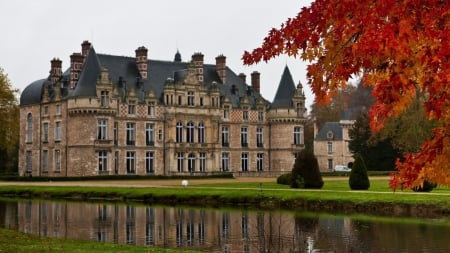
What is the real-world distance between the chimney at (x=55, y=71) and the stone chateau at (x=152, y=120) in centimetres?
7

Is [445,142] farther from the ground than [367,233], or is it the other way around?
[445,142]

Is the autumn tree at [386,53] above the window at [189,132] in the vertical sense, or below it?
below

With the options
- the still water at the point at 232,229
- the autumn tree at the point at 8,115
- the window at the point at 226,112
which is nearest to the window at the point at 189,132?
the window at the point at 226,112

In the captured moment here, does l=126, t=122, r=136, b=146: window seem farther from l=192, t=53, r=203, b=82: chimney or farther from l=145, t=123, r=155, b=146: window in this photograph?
l=192, t=53, r=203, b=82: chimney

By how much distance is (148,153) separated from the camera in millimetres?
50312

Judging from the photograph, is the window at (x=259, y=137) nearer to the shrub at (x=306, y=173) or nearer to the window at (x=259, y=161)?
the window at (x=259, y=161)

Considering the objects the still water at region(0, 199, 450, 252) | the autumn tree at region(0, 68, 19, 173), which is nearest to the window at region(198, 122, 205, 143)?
the autumn tree at region(0, 68, 19, 173)

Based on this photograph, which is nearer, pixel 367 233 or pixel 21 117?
pixel 367 233

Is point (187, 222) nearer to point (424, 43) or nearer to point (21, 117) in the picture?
point (424, 43)

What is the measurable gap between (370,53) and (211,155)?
1876 inches

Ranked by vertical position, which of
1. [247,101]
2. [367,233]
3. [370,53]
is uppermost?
[247,101]

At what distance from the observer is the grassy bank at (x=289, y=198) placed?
2289 cm

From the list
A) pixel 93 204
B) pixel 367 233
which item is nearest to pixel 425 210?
pixel 367 233

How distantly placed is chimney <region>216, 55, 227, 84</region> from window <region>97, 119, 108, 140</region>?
1227 centimetres
